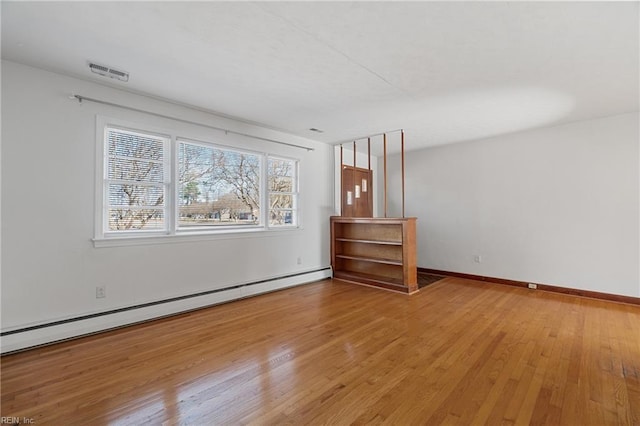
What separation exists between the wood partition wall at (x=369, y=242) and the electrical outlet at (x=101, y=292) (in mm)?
3705

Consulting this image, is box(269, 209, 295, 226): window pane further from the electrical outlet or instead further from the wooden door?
the electrical outlet

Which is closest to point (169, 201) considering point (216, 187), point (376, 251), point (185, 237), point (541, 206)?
point (185, 237)

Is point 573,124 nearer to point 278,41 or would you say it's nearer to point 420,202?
point 420,202

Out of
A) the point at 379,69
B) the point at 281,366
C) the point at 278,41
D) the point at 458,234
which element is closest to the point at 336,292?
the point at 281,366

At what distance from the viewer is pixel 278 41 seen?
234 centimetres

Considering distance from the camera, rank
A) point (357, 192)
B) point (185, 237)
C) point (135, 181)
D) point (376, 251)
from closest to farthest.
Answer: point (135, 181) < point (185, 237) < point (376, 251) < point (357, 192)

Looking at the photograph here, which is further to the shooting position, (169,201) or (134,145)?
(169,201)

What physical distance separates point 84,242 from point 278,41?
9.22 feet

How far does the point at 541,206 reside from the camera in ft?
15.8

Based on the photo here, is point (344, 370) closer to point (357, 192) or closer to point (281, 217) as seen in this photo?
point (281, 217)

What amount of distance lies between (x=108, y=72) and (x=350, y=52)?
235 centimetres

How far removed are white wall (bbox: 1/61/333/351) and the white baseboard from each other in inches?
0.7

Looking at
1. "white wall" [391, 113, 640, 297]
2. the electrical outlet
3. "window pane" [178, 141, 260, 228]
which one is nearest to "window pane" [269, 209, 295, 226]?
"window pane" [178, 141, 260, 228]

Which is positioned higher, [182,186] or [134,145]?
[134,145]
